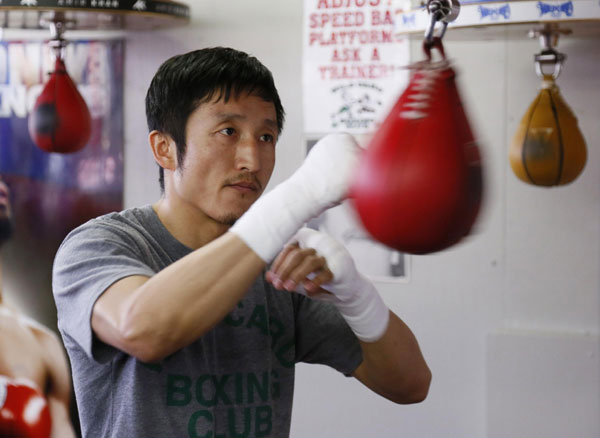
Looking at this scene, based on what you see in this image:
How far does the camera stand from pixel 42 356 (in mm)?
3105

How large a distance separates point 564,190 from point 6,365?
2081 mm

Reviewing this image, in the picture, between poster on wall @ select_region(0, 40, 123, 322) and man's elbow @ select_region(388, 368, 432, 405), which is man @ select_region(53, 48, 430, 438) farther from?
poster on wall @ select_region(0, 40, 123, 322)

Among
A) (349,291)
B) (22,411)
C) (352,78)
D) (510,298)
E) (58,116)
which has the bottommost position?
(22,411)

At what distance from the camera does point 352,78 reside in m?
2.76

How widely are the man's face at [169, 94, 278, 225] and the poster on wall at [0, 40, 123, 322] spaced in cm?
Result: 172

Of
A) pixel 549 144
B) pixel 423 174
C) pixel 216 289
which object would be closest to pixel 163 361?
pixel 216 289

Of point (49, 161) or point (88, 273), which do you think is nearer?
point (88, 273)

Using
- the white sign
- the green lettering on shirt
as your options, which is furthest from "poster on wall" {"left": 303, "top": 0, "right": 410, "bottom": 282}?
the green lettering on shirt

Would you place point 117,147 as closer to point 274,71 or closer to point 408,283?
point 274,71

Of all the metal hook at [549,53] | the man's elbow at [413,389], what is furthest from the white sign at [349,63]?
the man's elbow at [413,389]

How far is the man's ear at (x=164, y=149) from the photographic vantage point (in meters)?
1.49

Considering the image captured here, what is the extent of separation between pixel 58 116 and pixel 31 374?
1.01 m

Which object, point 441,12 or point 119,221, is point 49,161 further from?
point 441,12

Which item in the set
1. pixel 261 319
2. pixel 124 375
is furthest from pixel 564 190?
pixel 124 375
